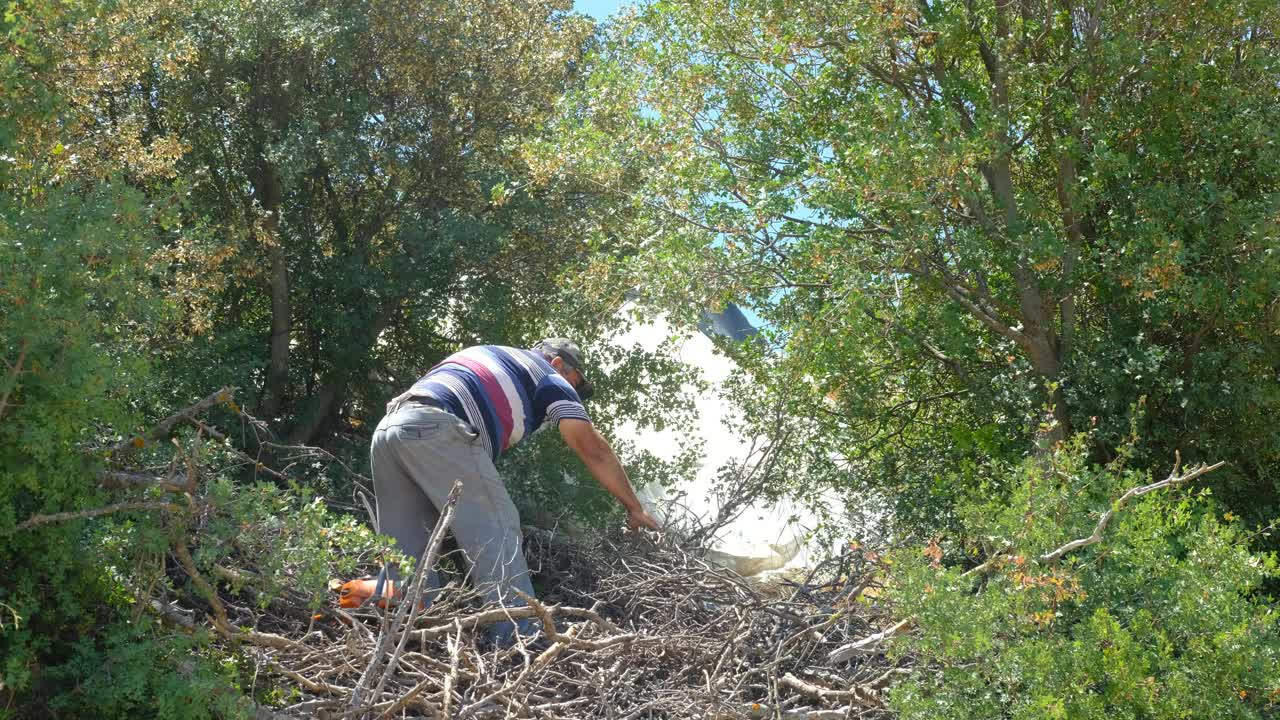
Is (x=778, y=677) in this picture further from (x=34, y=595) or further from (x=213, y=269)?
(x=213, y=269)

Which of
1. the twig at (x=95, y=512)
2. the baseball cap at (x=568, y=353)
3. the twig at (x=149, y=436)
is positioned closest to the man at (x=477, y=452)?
the baseball cap at (x=568, y=353)

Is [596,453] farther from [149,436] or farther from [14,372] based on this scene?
[14,372]

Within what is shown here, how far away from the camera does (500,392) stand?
532 cm

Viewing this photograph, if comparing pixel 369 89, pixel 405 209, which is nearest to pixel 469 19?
pixel 369 89

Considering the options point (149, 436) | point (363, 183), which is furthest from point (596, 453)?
point (363, 183)

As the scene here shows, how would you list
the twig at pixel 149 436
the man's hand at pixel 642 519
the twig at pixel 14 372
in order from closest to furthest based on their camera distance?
the twig at pixel 14 372, the twig at pixel 149 436, the man's hand at pixel 642 519

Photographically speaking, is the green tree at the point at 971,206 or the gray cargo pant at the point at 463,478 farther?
the green tree at the point at 971,206

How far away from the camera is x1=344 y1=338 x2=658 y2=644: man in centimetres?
502

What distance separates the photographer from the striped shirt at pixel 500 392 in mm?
Answer: 5223

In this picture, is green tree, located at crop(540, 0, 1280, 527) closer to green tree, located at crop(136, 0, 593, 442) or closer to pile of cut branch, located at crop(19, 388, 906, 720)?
green tree, located at crop(136, 0, 593, 442)

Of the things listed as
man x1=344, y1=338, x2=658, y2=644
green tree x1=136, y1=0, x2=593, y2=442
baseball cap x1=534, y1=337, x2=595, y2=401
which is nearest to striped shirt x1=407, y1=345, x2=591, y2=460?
man x1=344, y1=338, x2=658, y2=644

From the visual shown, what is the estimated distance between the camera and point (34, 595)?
3906 mm

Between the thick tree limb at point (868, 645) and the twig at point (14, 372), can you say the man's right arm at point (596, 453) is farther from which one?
the twig at point (14, 372)

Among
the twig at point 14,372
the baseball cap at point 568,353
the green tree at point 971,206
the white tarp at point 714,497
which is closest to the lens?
the twig at point 14,372
